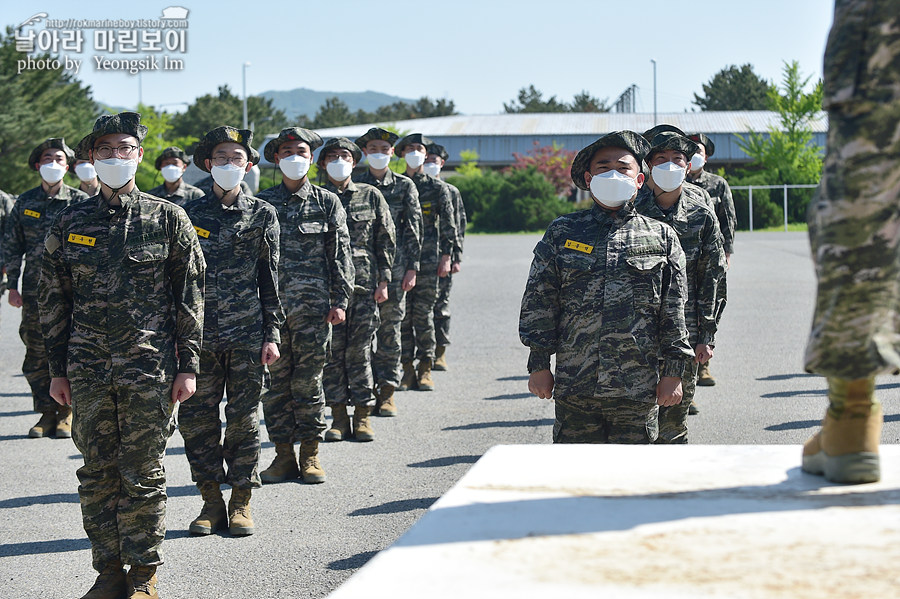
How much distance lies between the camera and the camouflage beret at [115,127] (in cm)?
530

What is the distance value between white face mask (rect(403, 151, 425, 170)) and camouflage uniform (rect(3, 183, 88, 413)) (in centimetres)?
343

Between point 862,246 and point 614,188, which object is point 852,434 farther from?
point 614,188

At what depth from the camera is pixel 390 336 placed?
33.0ft

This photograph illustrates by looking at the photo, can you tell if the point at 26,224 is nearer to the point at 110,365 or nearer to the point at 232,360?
the point at 232,360

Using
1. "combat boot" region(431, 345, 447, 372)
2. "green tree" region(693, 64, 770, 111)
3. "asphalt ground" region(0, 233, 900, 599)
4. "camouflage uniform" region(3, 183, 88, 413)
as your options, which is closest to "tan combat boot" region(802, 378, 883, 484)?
"asphalt ground" region(0, 233, 900, 599)

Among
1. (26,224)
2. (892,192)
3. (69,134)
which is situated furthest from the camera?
(69,134)

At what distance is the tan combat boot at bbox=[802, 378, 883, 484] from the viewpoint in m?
2.81

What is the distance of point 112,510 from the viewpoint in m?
5.12

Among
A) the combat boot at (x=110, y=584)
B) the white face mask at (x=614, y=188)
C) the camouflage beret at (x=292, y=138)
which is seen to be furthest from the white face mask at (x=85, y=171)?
the white face mask at (x=614, y=188)

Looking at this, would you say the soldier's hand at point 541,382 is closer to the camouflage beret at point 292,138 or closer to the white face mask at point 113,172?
the white face mask at point 113,172

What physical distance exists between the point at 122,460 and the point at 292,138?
3371 millimetres

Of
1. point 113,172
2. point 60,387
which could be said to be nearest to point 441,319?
point 113,172

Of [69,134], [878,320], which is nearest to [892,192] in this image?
[878,320]

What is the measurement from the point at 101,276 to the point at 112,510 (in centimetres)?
107
